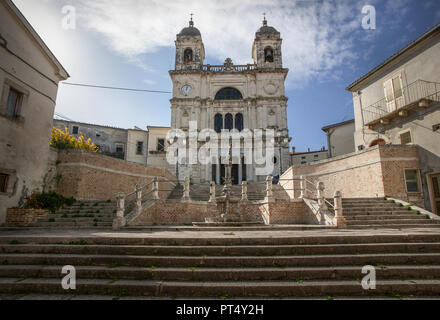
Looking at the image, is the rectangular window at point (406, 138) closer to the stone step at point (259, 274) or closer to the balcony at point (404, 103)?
the balcony at point (404, 103)

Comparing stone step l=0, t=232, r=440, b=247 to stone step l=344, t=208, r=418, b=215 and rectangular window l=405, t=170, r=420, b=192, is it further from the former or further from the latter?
rectangular window l=405, t=170, r=420, b=192

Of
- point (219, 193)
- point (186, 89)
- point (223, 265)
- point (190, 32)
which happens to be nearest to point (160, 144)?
point (186, 89)

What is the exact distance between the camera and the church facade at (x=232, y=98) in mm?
26281

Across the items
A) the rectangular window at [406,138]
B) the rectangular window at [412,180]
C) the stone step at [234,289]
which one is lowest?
the stone step at [234,289]

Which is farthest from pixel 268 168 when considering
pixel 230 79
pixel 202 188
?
pixel 230 79

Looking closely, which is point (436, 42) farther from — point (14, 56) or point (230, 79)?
point (14, 56)

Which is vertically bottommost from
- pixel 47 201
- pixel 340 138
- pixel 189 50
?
pixel 47 201

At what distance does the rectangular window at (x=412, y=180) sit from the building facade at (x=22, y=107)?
20.1m

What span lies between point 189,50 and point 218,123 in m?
10.3

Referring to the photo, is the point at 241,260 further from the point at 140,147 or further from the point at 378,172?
the point at 140,147

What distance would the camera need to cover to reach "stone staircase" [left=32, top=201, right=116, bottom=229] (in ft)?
35.3

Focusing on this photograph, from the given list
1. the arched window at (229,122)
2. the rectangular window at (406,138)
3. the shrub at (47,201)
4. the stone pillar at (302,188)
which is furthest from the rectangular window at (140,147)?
the rectangular window at (406,138)

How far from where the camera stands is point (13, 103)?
462 inches

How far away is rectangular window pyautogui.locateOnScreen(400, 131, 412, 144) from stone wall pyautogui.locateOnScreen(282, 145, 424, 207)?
1.16m
